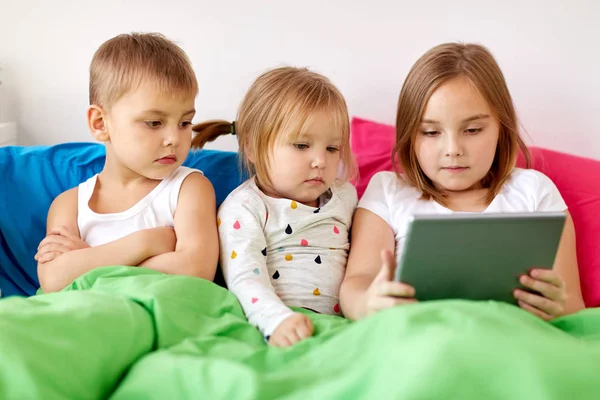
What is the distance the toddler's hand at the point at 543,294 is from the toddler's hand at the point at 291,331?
13.1 inches

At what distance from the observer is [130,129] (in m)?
1.31

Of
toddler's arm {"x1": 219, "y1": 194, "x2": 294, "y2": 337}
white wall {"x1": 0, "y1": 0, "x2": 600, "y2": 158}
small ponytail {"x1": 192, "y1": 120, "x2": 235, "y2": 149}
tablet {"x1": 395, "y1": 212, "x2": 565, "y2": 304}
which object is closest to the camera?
tablet {"x1": 395, "y1": 212, "x2": 565, "y2": 304}

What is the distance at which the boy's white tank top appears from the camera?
4.45 feet

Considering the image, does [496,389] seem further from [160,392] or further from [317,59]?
[317,59]

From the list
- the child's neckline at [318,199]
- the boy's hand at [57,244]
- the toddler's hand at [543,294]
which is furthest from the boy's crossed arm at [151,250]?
the toddler's hand at [543,294]

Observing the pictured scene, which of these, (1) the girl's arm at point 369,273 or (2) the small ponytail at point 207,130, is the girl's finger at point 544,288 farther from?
(2) the small ponytail at point 207,130

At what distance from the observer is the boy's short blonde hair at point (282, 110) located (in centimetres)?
131

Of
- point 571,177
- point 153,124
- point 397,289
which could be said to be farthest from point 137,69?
point 571,177

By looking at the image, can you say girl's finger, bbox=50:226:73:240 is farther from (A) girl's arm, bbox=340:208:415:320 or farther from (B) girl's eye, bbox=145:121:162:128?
(A) girl's arm, bbox=340:208:415:320

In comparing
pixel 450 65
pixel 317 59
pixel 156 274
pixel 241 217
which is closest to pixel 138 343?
pixel 156 274

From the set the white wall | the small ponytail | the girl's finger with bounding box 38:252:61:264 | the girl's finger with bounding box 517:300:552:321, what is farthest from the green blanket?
the white wall

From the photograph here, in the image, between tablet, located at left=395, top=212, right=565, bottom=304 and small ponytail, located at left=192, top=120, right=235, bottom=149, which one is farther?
small ponytail, located at left=192, top=120, right=235, bottom=149

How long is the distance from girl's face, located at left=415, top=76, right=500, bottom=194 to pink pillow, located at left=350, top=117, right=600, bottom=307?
0.72ft

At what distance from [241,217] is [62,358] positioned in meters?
0.53
